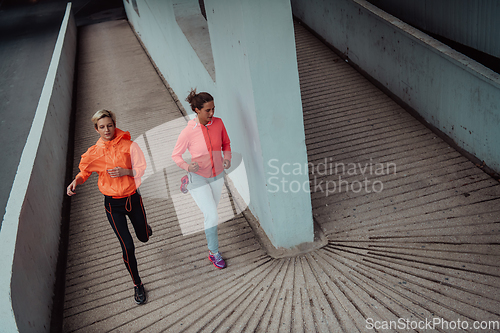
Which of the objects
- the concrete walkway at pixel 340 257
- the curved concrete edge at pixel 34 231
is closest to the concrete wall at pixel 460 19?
the concrete walkway at pixel 340 257

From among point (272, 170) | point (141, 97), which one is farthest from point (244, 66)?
point (141, 97)

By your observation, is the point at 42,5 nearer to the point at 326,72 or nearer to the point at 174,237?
the point at 326,72

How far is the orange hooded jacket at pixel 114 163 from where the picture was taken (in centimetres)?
334

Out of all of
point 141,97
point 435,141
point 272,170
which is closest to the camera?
point 272,170

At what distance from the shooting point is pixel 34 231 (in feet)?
12.7

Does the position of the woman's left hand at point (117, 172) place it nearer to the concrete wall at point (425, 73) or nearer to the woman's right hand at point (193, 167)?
the woman's right hand at point (193, 167)

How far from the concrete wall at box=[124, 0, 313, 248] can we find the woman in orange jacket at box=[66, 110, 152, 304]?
3.53ft

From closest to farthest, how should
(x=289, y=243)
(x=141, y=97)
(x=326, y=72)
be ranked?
(x=289, y=243)
(x=326, y=72)
(x=141, y=97)

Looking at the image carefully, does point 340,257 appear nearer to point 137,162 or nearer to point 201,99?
point 201,99

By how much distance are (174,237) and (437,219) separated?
283 cm

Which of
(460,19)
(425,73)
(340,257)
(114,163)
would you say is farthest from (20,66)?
(340,257)

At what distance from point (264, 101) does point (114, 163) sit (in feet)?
4.41

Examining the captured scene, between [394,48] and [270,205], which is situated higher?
[394,48]

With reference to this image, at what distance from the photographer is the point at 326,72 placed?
746 cm
